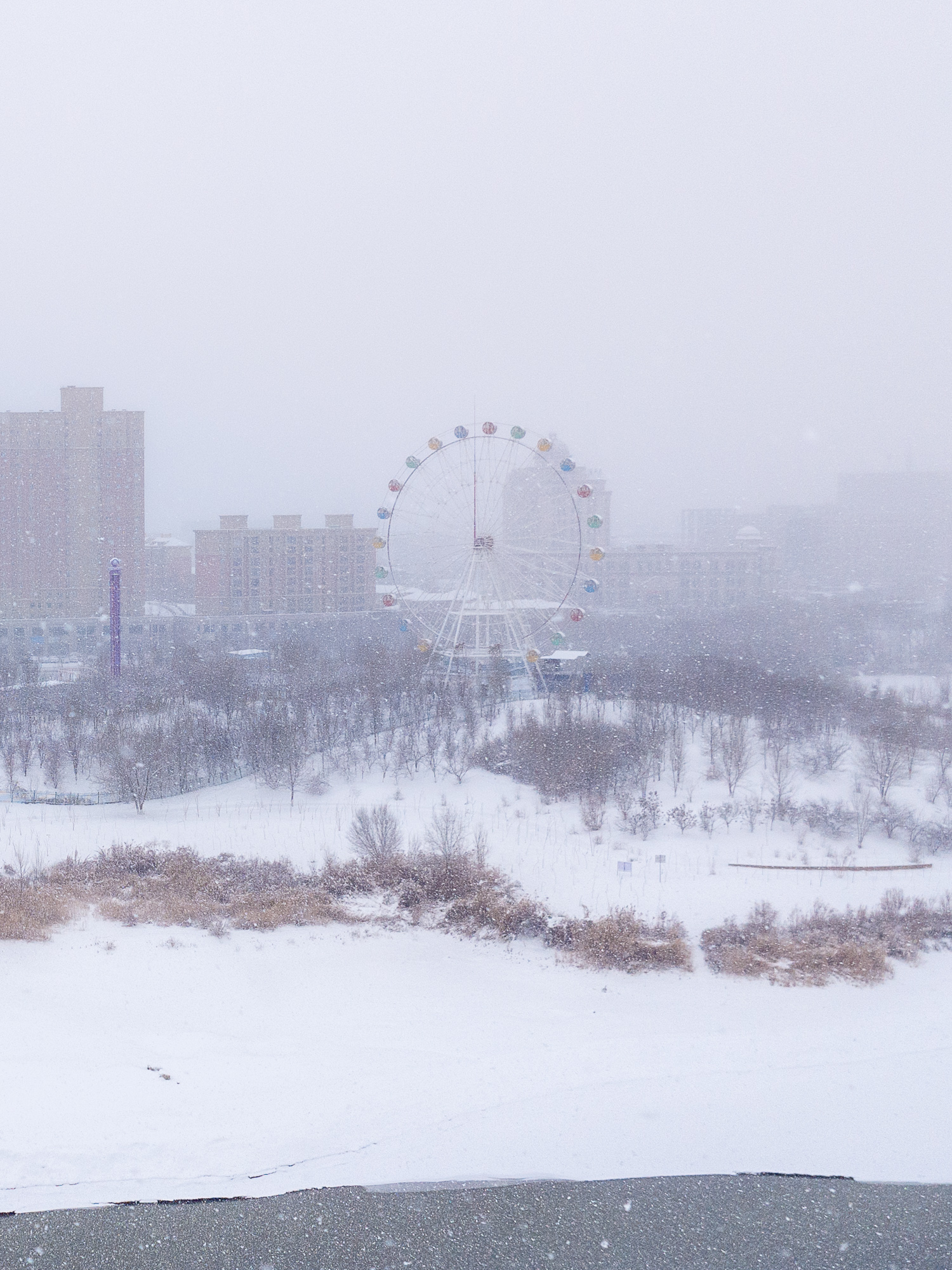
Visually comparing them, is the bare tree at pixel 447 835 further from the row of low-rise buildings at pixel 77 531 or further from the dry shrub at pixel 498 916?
the row of low-rise buildings at pixel 77 531

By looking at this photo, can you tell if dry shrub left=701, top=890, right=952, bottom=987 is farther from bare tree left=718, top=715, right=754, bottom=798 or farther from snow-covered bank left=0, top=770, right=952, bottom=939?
bare tree left=718, top=715, right=754, bottom=798

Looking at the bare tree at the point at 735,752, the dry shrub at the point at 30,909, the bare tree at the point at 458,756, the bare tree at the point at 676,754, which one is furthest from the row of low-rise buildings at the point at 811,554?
the dry shrub at the point at 30,909

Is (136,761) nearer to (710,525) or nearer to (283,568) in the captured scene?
(283,568)

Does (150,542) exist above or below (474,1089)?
above

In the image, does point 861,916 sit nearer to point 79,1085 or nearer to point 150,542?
point 79,1085

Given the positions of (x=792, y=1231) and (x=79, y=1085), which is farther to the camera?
(x=79, y=1085)

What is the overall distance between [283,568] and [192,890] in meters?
41.3

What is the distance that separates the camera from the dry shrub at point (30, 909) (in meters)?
8.23

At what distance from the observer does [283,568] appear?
50.2 meters

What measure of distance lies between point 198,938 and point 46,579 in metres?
40.8

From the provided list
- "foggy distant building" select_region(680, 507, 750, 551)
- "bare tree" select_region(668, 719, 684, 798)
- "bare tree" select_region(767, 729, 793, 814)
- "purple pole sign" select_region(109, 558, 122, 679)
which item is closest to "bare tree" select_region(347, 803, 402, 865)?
"bare tree" select_region(668, 719, 684, 798)

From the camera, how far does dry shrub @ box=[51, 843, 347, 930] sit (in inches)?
355

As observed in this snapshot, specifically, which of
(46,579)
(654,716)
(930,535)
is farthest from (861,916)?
(930,535)

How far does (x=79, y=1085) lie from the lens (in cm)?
557
